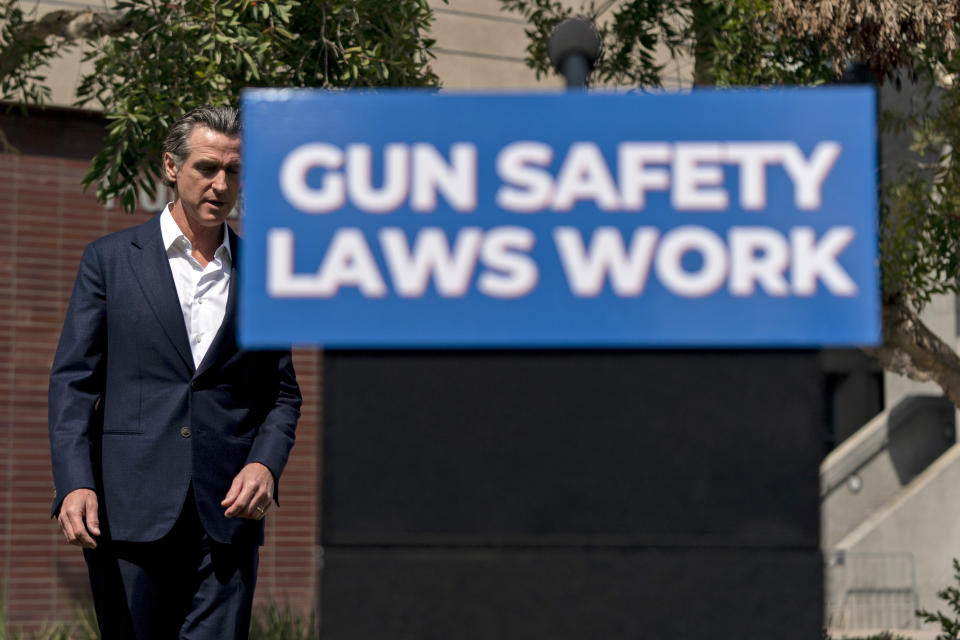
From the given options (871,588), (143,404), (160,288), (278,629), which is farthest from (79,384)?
(871,588)

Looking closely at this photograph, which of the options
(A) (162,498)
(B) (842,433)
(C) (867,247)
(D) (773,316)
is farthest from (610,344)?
(B) (842,433)

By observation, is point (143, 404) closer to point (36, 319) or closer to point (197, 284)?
point (197, 284)

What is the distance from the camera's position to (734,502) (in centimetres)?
230

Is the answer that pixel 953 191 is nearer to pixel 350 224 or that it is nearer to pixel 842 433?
pixel 350 224

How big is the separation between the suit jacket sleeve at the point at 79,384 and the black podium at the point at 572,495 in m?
1.79

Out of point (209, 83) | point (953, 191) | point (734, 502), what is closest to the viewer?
point (734, 502)

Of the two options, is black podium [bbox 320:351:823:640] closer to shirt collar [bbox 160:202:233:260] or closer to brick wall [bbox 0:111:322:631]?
shirt collar [bbox 160:202:233:260]

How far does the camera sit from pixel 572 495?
2318mm

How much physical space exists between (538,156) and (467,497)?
62 cm

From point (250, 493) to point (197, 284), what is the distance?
70 centimetres

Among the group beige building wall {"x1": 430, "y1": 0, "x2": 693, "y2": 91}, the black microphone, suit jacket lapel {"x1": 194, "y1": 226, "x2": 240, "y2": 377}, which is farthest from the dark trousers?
beige building wall {"x1": 430, "y1": 0, "x2": 693, "y2": 91}

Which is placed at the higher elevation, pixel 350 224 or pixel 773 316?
pixel 350 224

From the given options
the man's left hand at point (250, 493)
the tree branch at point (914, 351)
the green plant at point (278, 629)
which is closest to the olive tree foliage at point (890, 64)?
the tree branch at point (914, 351)

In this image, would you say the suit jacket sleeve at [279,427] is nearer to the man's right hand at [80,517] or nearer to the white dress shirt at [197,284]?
the white dress shirt at [197,284]
